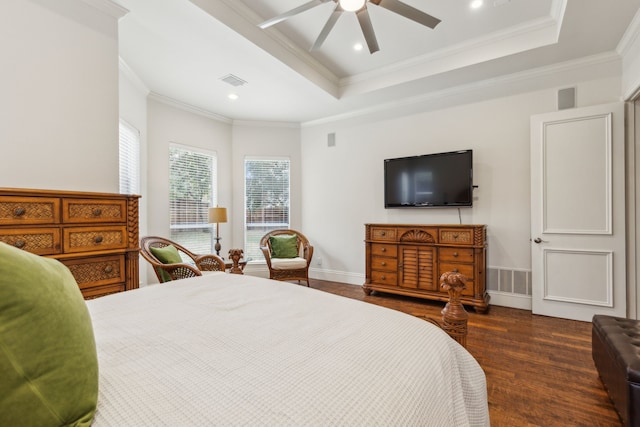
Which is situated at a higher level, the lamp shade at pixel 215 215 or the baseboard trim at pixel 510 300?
the lamp shade at pixel 215 215

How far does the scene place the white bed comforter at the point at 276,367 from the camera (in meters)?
0.62


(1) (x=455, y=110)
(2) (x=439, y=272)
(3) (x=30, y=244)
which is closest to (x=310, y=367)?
(3) (x=30, y=244)

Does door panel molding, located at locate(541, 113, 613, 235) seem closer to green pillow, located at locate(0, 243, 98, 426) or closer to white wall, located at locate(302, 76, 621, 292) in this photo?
white wall, located at locate(302, 76, 621, 292)

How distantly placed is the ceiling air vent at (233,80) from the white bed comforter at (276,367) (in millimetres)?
3123

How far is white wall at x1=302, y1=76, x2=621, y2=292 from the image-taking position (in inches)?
142

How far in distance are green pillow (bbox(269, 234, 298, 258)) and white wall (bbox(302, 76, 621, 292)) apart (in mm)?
579

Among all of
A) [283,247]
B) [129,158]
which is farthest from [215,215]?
[129,158]

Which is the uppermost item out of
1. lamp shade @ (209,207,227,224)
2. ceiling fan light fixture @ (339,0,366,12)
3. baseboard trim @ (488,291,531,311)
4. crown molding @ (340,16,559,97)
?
crown molding @ (340,16,559,97)

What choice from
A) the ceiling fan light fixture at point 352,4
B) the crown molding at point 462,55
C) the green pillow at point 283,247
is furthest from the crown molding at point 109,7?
the green pillow at point 283,247

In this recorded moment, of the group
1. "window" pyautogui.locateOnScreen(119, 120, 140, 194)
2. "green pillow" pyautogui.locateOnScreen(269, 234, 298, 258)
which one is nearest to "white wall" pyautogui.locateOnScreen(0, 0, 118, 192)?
"window" pyautogui.locateOnScreen(119, 120, 140, 194)

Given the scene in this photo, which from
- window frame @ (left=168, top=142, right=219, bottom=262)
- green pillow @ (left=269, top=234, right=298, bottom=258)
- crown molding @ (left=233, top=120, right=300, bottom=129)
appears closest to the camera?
window frame @ (left=168, top=142, right=219, bottom=262)

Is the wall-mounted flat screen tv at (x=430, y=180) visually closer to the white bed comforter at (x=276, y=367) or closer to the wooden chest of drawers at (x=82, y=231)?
the white bed comforter at (x=276, y=367)

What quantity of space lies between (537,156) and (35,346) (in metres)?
4.27

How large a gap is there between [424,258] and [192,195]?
363cm
